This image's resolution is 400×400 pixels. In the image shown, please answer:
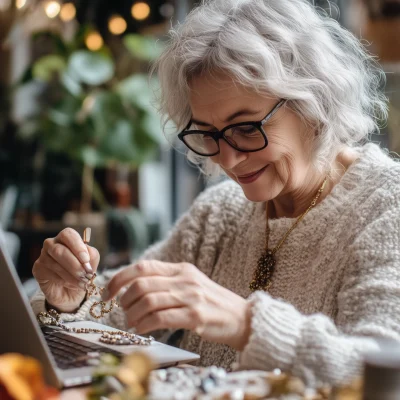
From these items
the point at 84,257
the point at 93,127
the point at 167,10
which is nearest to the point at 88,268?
the point at 84,257

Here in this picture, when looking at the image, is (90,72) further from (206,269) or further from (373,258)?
(373,258)

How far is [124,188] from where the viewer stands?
4625 millimetres

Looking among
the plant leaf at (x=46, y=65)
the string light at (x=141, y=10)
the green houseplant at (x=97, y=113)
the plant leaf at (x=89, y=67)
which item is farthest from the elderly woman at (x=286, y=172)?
the string light at (x=141, y=10)

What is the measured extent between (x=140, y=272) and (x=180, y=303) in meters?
0.08

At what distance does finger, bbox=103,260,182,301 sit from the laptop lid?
141 millimetres

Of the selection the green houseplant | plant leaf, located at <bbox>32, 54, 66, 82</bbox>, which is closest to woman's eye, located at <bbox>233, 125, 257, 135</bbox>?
the green houseplant

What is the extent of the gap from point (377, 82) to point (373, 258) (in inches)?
21.6

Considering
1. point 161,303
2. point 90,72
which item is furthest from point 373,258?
point 90,72

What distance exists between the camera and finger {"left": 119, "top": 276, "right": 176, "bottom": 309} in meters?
0.96

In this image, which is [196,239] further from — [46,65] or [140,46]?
[46,65]

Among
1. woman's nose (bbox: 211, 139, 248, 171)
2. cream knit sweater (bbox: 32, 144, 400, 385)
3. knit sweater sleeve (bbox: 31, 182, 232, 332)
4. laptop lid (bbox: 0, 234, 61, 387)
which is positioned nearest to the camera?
laptop lid (bbox: 0, 234, 61, 387)

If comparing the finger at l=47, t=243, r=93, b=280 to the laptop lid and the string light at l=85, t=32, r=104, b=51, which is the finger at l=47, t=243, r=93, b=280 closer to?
the laptop lid

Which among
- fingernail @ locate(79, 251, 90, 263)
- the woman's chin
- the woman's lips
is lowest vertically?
fingernail @ locate(79, 251, 90, 263)

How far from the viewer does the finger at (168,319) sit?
3.13 feet
